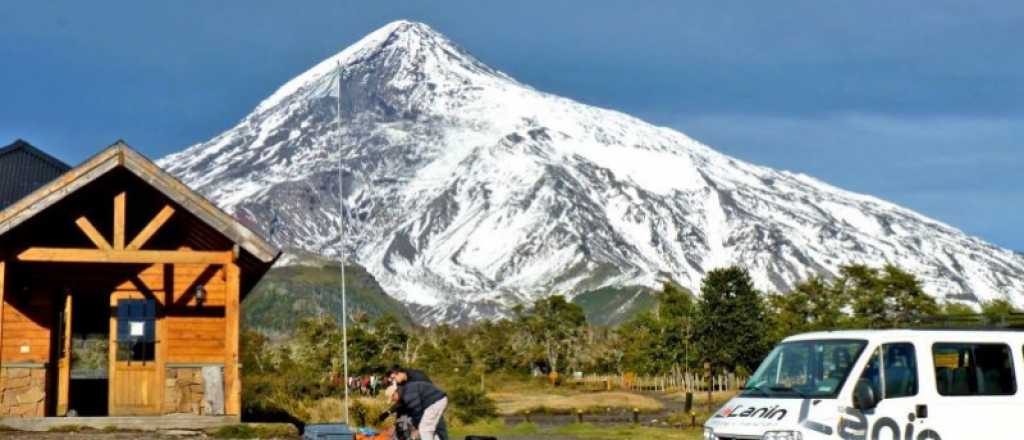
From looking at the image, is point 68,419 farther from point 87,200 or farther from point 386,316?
point 386,316

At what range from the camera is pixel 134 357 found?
29125 mm

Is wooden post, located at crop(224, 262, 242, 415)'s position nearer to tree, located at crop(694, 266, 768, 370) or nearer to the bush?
the bush

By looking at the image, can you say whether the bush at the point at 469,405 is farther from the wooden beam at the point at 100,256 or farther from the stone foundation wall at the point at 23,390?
the wooden beam at the point at 100,256

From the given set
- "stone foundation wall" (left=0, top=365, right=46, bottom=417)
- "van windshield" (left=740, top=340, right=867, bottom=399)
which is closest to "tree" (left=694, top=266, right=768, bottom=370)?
"stone foundation wall" (left=0, top=365, right=46, bottom=417)

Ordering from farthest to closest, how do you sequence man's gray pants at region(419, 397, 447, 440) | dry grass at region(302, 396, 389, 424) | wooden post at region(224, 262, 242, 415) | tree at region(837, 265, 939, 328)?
tree at region(837, 265, 939, 328), dry grass at region(302, 396, 389, 424), wooden post at region(224, 262, 242, 415), man's gray pants at region(419, 397, 447, 440)

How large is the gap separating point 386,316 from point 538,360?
25.3 m

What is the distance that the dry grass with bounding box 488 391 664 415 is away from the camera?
68963mm

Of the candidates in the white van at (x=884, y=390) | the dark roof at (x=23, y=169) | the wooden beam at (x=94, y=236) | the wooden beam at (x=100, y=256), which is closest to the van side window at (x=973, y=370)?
the white van at (x=884, y=390)

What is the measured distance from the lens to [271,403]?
1610 inches

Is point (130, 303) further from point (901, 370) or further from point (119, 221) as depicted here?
point (901, 370)

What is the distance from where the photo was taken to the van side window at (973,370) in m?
17.5

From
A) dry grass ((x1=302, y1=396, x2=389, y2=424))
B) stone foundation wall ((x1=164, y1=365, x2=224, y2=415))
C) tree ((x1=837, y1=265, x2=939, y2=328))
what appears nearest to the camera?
stone foundation wall ((x1=164, y1=365, x2=224, y2=415))

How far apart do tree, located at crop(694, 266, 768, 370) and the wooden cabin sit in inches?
2651

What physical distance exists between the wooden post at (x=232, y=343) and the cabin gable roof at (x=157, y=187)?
0.60 meters
